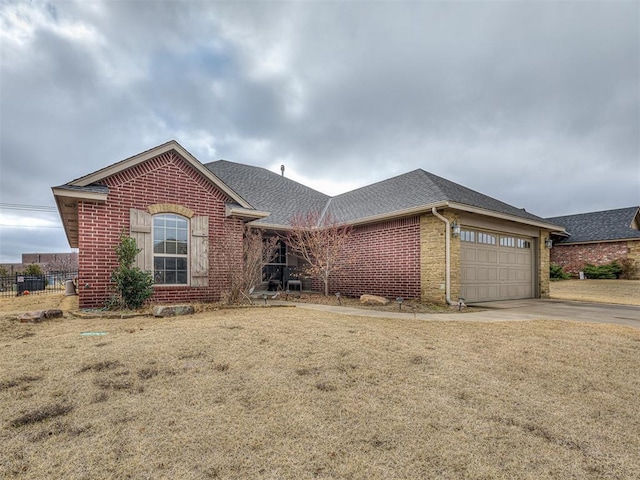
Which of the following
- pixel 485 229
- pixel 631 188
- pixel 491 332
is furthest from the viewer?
pixel 631 188

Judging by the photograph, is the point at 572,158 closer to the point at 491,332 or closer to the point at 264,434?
the point at 491,332

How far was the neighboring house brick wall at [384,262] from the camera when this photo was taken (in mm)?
10586

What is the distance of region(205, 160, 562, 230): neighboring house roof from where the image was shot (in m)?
10.6

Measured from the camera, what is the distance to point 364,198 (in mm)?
14281

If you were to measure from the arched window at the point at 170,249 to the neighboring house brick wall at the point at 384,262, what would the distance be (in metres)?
5.99

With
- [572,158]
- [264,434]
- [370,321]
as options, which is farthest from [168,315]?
[572,158]

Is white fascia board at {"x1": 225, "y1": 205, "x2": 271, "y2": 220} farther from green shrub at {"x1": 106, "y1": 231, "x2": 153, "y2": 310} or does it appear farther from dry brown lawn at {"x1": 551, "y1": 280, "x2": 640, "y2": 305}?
dry brown lawn at {"x1": 551, "y1": 280, "x2": 640, "y2": 305}

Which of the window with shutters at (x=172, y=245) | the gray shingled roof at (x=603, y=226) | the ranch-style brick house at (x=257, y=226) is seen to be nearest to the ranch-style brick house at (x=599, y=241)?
the gray shingled roof at (x=603, y=226)

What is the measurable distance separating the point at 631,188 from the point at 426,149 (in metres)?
26.4

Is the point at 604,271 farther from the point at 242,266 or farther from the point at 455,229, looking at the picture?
the point at 242,266

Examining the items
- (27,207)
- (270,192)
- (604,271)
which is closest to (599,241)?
(604,271)

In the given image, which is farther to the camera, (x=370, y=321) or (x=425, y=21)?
(x=425, y=21)

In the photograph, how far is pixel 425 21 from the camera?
11625 millimetres

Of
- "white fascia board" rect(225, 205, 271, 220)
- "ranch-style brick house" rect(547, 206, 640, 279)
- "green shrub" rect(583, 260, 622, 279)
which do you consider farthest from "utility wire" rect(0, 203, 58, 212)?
"green shrub" rect(583, 260, 622, 279)
